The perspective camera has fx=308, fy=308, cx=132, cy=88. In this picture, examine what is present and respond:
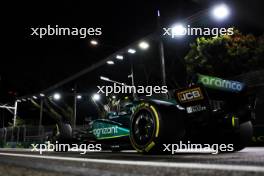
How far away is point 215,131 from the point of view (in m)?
4.02

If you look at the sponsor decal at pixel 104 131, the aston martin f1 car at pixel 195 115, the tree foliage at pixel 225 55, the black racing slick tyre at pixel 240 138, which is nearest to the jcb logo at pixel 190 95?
the aston martin f1 car at pixel 195 115

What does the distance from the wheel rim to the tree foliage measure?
1783 centimetres

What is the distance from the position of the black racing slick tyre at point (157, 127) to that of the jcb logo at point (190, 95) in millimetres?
185

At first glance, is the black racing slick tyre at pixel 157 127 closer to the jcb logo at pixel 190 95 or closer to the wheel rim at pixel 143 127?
the wheel rim at pixel 143 127

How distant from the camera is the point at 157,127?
11.8ft

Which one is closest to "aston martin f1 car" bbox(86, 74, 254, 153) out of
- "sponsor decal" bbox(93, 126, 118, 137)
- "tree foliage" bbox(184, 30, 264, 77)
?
"sponsor decal" bbox(93, 126, 118, 137)

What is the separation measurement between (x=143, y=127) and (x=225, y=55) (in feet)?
64.5

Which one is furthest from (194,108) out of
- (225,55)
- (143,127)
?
(225,55)

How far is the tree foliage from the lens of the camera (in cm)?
2164

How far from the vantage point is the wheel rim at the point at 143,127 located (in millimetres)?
3773

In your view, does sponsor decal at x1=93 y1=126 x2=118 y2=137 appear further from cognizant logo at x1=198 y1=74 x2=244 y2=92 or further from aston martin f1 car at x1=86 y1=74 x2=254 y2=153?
Result: cognizant logo at x1=198 y1=74 x2=244 y2=92

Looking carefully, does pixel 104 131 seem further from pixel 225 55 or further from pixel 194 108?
pixel 225 55

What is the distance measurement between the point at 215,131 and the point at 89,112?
4053 centimetres

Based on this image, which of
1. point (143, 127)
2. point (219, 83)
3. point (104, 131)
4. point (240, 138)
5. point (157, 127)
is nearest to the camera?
point (157, 127)
